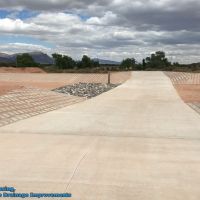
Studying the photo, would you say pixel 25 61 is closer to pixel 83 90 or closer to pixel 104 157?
pixel 83 90

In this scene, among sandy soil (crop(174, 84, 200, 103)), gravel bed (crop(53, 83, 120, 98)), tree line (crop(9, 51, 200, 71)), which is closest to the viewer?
sandy soil (crop(174, 84, 200, 103))

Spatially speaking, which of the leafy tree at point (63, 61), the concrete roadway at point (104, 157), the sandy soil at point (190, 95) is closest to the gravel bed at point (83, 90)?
the sandy soil at point (190, 95)

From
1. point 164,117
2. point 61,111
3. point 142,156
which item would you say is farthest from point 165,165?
point 61,111

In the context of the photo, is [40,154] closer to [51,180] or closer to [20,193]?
[51,180]

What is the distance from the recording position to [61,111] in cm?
1661

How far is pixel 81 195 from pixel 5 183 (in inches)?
51.8

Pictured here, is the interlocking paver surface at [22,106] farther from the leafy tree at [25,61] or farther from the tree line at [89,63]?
the leafy tree at [25,61]

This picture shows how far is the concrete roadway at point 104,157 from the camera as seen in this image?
6027 millimetres

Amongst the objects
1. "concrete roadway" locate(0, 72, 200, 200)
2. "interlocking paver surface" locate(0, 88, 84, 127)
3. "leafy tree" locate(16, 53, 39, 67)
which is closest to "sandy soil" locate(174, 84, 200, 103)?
"interlocking paver surface" locate(0, 88, 84, 127)

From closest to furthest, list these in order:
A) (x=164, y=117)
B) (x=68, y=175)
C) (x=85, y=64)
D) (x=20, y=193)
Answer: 1. (x=20, y=193)
2. (x=68, y=175)
3. (x=164, y=117)
4. (x=85, y=64)

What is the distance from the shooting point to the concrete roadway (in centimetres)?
603

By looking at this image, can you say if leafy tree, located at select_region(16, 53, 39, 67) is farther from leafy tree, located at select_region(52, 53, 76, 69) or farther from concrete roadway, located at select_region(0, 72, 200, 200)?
concrete roadway, located at select_region(0, 72, 200, 200)

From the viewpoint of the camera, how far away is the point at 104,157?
315 inches

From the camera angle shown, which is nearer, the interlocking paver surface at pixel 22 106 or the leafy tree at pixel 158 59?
the interlocking paver surface at pixel 22 106
